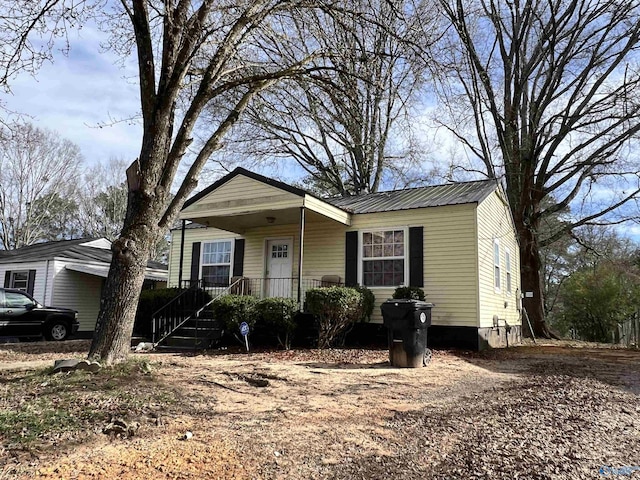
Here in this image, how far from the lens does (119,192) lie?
30.7 meters

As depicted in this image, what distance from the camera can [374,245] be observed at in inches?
467

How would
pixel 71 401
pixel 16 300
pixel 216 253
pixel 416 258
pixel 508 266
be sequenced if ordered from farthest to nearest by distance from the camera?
pixel 508 266 < pixel 216 253 < pixel 16 300 < pixel 416 258 < pixel 71 401

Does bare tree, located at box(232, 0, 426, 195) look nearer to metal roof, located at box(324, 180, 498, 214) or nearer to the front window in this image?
metal roof, located at box(324, 180, 498, 214)

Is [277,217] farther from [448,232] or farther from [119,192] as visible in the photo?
[119,192]

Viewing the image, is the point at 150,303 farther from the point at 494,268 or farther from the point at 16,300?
the point at 494,268

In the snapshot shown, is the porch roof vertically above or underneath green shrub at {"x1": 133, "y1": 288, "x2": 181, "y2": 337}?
above

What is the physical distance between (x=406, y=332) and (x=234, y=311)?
382 centimetres

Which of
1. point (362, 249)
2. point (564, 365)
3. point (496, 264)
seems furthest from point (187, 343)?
point (496, 264)

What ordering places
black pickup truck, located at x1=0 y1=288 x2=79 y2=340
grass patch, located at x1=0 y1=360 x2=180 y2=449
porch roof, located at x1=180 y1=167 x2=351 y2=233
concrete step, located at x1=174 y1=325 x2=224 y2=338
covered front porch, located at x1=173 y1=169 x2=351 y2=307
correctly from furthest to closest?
black pickup truck, located at x1=0 y1=288 x2=79 y2=340 → covered front porch, located at x1=173 y1=169 x2=351 y2=307 → porch roof, located at x1=180 y1=167 x2=351 y2=233 → concrete step, located at x1=174 y1=325 x2=224 y2=338 → grass patch, located at x1=0 y1=360 x2=180 y2=449

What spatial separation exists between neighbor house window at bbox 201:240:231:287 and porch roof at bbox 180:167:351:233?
5.13ft

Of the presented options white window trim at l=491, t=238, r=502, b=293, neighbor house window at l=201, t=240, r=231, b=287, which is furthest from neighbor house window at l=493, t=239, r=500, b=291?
neighbor house window at l=201, t=240, r=231, b=287

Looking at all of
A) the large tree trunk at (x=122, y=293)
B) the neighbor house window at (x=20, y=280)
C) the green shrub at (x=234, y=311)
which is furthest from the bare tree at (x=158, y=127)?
the neighbor house window at (x=20, y=280)

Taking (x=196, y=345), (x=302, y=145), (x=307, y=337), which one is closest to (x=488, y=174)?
(x=302, y=145)

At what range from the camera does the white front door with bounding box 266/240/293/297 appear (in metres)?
13.0
